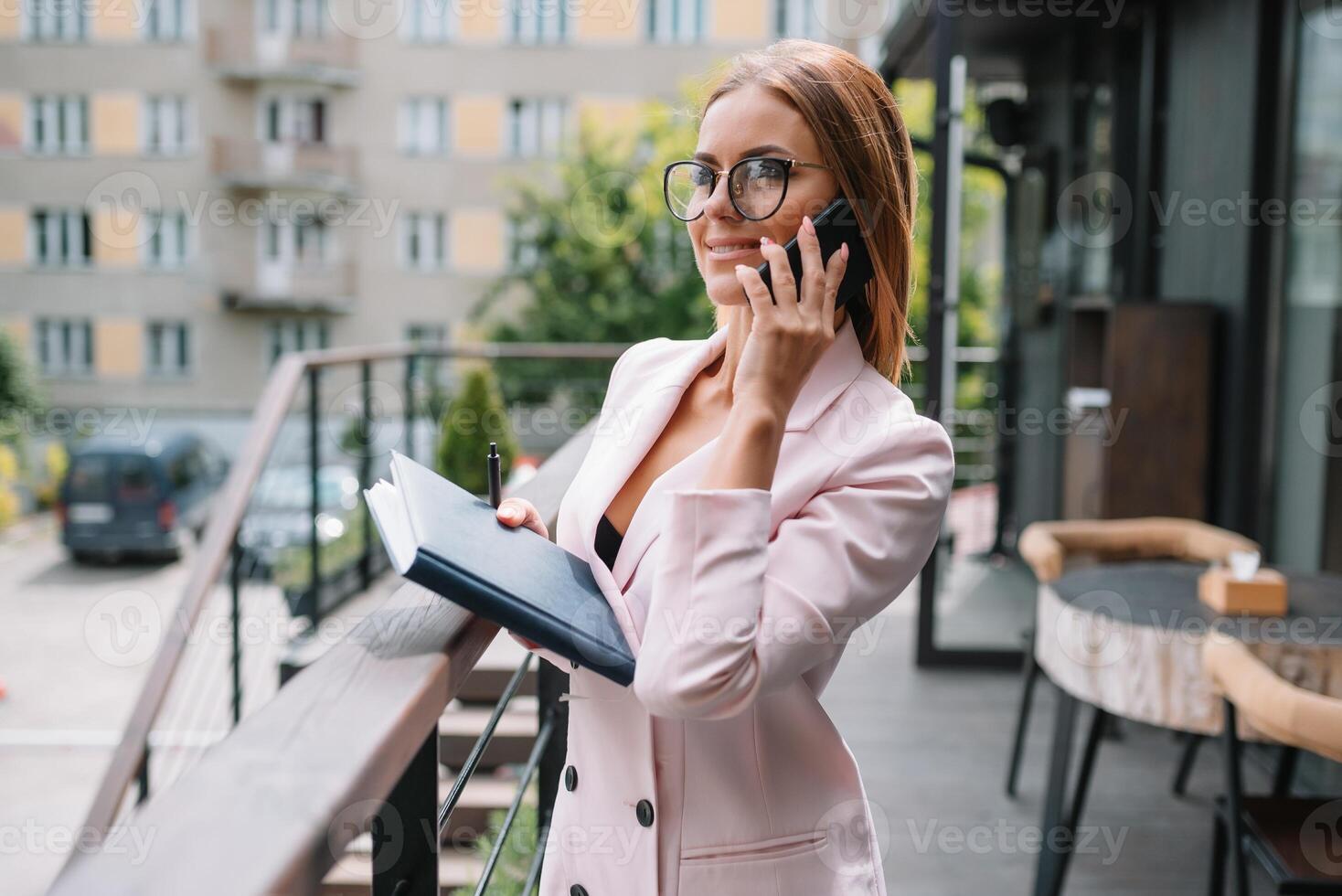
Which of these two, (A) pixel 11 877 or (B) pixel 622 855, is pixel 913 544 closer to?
(B) pixel 622 855

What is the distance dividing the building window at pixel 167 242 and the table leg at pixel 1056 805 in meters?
21.1

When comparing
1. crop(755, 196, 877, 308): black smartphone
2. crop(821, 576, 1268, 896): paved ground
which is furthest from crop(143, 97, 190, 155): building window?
crop(755, 196, 877, 308): black smartphone

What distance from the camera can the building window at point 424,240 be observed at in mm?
20938

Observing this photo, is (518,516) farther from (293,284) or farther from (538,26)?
(293,284)

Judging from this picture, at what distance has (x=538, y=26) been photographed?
20297 mm

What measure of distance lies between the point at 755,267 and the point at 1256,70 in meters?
3.28

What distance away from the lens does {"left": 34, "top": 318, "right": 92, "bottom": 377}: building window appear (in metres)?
21.5

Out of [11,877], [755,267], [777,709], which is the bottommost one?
[11,877]

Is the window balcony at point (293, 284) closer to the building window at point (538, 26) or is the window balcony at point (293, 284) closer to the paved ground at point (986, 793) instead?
the building window at point (538, 26)

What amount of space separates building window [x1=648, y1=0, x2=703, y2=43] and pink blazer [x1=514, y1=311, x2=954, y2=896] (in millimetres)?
20195

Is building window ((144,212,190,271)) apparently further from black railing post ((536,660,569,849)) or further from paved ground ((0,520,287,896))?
black railing post ((536,660,569,849))

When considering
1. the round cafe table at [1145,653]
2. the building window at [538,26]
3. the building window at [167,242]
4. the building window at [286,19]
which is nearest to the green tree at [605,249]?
→ the building window at [538,26]

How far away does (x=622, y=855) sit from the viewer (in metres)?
1.01

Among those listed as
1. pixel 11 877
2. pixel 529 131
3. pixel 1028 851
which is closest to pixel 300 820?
pixel 1028 851
